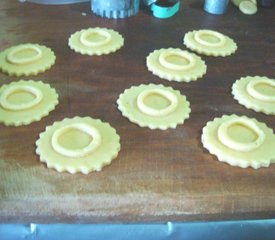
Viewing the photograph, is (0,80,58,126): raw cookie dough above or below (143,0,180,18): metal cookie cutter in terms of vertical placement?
below

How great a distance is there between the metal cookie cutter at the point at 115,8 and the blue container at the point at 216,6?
222 mm

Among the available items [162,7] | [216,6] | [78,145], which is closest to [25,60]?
[78,145]

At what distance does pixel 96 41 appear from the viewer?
1021 mm

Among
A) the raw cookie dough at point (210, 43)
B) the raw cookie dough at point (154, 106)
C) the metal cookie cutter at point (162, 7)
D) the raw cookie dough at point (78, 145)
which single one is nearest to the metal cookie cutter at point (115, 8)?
the metal cookie cutter at point (162, 7)

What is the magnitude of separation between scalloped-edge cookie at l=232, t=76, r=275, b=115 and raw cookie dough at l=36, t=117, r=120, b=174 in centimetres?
30

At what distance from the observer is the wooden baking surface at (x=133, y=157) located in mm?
625

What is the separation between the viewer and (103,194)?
632 mm

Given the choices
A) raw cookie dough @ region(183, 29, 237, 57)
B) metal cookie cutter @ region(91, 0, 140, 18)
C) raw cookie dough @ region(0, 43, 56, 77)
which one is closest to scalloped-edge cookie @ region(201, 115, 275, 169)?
raw cookie dough @ region(183, 29, 237, 57)

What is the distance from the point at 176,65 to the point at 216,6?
39 cm

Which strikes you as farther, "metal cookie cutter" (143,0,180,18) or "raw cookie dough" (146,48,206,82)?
"metal cookie cutter" (143,0,180,18)

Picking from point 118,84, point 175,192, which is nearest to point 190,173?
point 175,192

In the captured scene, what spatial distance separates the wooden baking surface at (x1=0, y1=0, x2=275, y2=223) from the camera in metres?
0.63

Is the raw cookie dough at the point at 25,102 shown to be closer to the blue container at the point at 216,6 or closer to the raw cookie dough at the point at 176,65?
the raw cookie dough at the point at 176,65

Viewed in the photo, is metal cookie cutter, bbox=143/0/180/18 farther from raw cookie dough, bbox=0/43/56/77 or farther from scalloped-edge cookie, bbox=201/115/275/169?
scalloped-edge cookie, bbox=201/115/275/169
